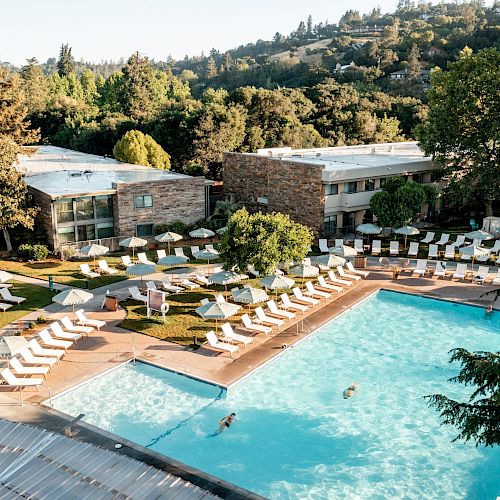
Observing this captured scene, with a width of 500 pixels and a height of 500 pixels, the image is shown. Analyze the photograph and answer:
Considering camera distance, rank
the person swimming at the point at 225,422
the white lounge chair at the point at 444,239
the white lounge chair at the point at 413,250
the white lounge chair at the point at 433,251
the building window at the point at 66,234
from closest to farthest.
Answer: the person swimming at the point at 225,422, the white lounge chair at the point at 433,251, the white lounge chair at the point at 413,250, the building window at the point at 66,234, the white lounge chair at the point at 444,239

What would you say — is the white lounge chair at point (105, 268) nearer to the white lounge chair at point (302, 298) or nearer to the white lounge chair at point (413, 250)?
the white lounge chair at point (302, 298)

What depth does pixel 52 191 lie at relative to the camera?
3406 centimetres

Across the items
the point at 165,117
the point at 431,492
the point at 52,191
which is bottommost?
the point at 431,492

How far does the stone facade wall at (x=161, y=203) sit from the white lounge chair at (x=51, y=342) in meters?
15.5

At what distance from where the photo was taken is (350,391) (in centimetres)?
1869

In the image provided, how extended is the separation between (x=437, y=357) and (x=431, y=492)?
8106 mm

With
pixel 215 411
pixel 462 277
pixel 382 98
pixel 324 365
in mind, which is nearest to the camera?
pixel 215 411

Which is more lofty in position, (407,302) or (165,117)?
(165,117)

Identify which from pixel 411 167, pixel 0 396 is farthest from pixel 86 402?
pixel 411 167

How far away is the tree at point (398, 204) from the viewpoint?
3578cm

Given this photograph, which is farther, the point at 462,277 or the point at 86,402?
the point at 462,277

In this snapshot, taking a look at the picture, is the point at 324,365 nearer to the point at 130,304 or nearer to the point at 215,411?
the point at 215,411

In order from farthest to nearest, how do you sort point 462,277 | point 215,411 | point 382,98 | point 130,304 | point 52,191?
point 382,98 < point 52,191 < point 462,277 < point 130,304 < point 215,411

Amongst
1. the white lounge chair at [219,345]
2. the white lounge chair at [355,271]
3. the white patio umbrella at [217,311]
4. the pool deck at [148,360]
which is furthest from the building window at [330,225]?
the white lounge chair at [219,345]
